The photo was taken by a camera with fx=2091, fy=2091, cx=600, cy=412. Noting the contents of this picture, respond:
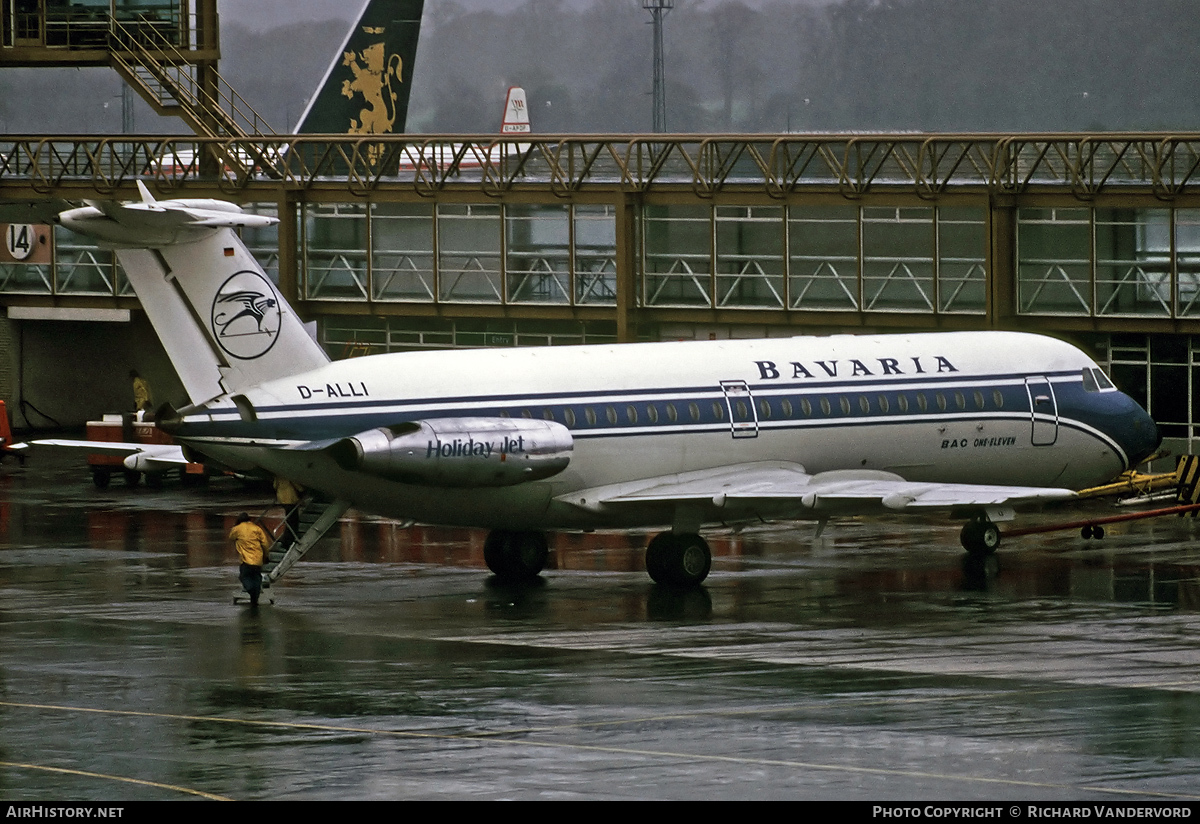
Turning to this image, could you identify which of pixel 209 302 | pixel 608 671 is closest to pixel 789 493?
pixel 608 671

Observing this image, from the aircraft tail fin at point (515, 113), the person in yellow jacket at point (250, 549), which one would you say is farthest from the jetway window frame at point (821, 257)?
the aircraft tail fin at point (515, 113)

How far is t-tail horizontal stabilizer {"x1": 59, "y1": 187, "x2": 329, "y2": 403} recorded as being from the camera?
28.7 meters

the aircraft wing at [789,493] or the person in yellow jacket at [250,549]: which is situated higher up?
the aircraft wing at [789,493]

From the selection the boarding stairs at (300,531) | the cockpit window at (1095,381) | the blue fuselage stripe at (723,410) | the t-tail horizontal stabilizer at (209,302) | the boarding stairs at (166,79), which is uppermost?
the boarding stairs at (166,79)

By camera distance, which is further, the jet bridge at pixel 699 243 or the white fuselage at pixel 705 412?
the jet bridge at pixel 699 243

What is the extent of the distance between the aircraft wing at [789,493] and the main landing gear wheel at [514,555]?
1762 mm

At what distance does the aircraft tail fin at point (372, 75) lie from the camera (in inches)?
2507

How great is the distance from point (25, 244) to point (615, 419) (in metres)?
32.4

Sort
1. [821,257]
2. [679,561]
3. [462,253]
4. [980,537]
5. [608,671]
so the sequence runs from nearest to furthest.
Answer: [608,671]
[679,561]
[980,537]
[821,257]
[462,253]

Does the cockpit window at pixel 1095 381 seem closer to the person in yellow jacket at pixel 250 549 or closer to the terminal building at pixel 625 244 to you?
the terminal building at pixel 625 244

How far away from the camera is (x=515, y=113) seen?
85.6m

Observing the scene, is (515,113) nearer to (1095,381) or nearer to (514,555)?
(1095,381)

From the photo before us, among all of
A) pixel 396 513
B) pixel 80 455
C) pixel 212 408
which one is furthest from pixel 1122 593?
pixel 80 455

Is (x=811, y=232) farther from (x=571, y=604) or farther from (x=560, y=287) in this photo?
(x=571, y=604)
